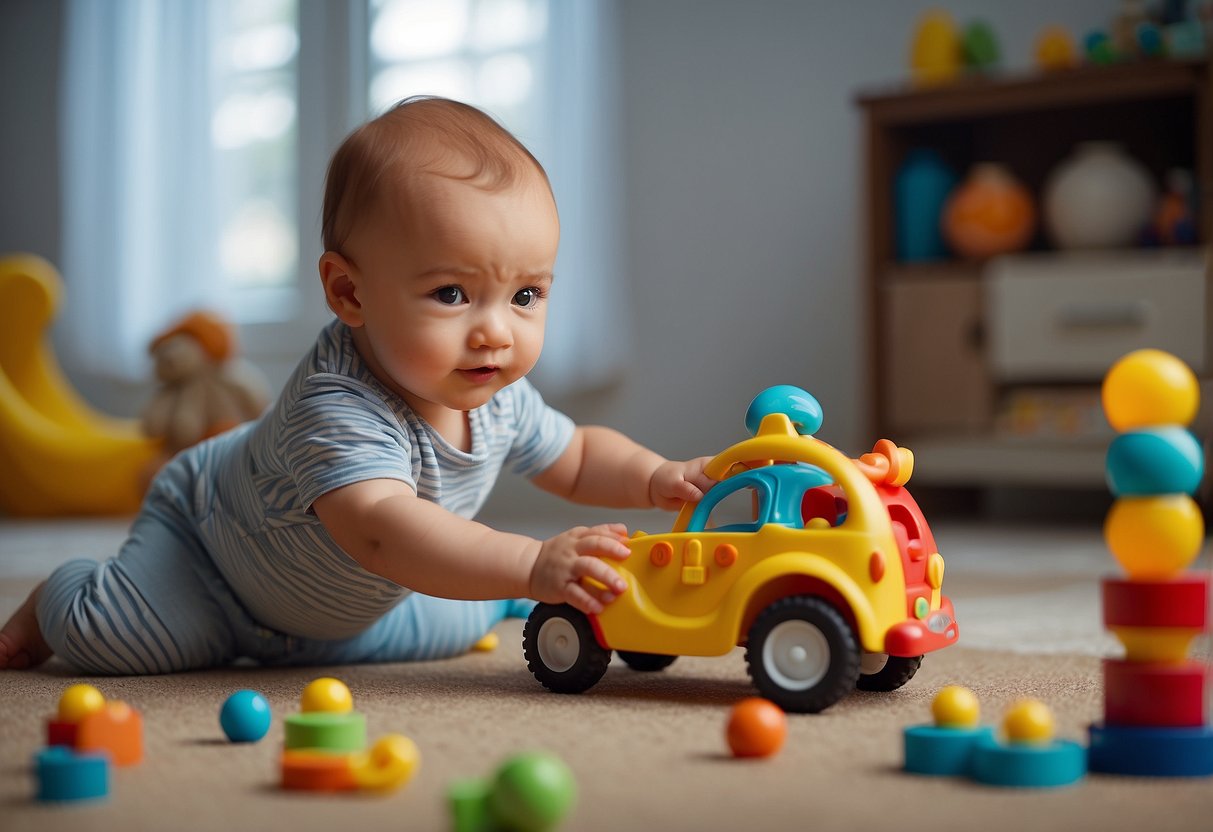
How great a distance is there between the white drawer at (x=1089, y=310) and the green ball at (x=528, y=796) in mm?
1931

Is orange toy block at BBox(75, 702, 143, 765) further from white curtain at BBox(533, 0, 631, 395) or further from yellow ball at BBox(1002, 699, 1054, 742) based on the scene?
white curtain at BBox(533, 0, 631, 395)

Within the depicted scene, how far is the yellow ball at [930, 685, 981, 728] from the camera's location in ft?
2.32

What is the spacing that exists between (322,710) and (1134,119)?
226 cm

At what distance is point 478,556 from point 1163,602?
41cm

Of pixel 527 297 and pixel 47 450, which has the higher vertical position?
pixel 527 297

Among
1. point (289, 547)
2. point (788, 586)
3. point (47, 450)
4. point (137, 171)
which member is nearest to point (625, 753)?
point (788, 586)

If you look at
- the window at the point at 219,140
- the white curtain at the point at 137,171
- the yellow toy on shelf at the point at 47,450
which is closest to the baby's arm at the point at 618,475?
the yellow toy on shelf at the point at 47,450

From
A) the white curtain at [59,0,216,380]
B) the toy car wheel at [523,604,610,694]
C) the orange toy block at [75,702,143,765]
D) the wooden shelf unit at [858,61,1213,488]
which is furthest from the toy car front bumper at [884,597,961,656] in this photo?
the white curtain at [59,0,216,380]

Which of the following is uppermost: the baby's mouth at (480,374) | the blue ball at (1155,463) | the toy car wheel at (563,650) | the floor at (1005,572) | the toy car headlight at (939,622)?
the baby's mouth at (480,374)

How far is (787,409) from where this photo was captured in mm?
933

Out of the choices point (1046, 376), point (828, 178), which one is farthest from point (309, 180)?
point (1046, 376)

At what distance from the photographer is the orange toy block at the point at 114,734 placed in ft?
2.29

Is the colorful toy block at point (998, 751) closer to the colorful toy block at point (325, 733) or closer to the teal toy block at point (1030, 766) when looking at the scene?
the teal toy block at point (1030, 766)

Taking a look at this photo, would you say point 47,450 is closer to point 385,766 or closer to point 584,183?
point 584,183
